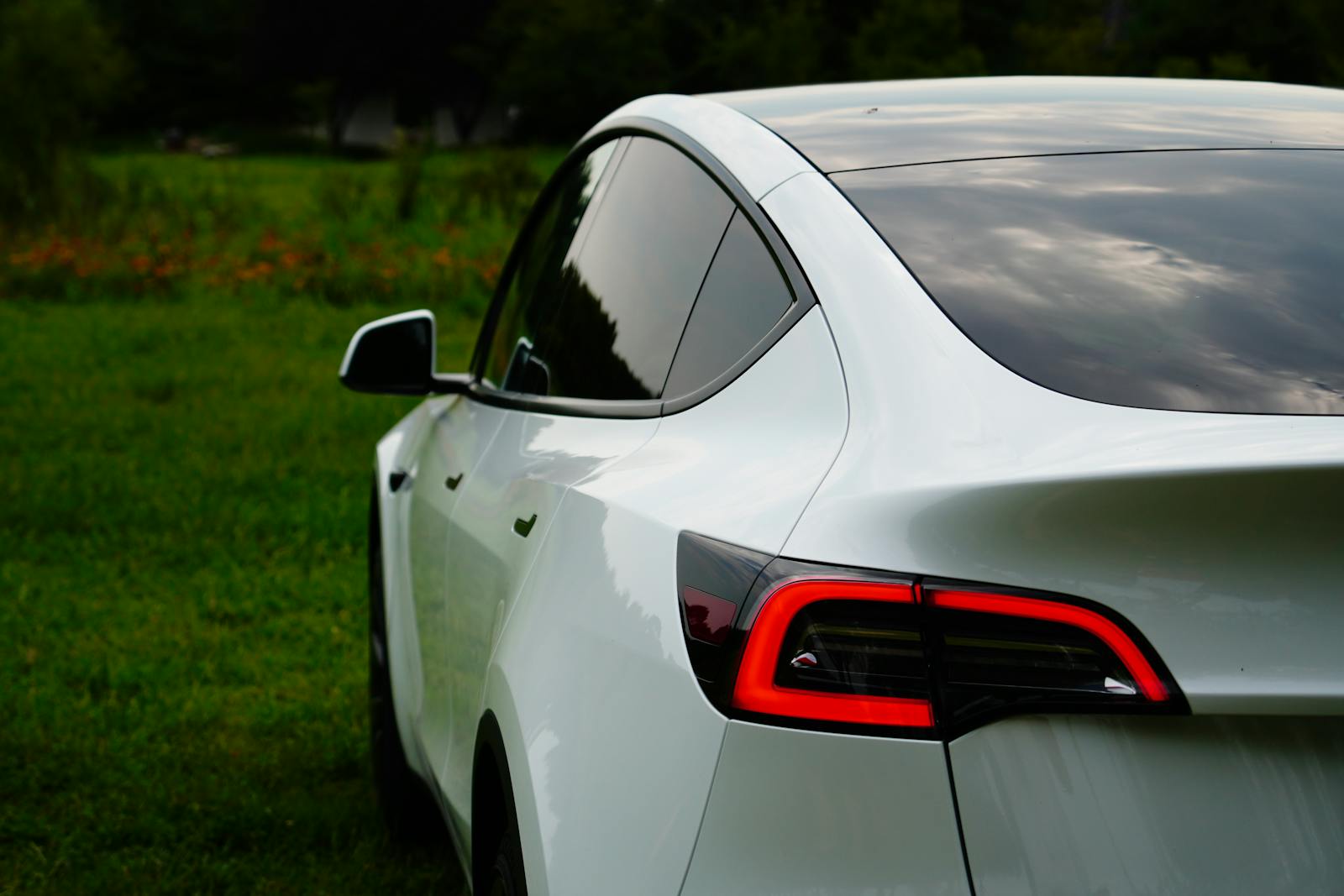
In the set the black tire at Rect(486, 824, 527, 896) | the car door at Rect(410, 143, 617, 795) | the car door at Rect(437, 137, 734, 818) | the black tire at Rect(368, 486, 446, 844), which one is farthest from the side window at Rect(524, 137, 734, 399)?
the black tire at Rect(368, 486, 446, 844)

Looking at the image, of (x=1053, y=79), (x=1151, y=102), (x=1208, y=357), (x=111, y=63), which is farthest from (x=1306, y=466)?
(x=111, y=63)

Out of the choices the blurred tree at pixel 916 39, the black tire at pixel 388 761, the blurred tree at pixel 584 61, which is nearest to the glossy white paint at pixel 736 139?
the black tire at pixel 388 761

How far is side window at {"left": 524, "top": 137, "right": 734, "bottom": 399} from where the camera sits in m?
2.19

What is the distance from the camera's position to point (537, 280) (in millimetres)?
3170

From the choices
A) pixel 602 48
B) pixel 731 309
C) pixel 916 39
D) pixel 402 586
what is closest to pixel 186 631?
pixel 402 586

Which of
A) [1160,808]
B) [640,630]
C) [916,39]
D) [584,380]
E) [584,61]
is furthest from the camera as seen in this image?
[584,61]

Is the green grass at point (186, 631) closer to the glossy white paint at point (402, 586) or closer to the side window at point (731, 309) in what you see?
the glossy white paint at point (402, 586)

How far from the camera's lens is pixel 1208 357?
1.59 meters

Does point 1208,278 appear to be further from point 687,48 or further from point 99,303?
point 687,48

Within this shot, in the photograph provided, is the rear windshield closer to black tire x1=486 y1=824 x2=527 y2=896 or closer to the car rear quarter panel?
the car rear quarter panel

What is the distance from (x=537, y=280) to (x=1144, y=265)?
164 cm

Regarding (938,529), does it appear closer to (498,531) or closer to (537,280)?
(498,531)

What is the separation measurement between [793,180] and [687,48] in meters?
64.2

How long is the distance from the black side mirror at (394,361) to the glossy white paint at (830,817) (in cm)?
201
